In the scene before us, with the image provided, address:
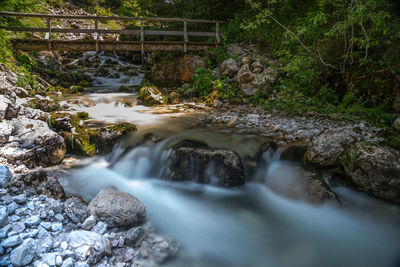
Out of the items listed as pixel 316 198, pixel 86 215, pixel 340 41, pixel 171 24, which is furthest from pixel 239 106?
pixel 171 24

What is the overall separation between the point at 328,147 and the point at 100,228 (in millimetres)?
3616

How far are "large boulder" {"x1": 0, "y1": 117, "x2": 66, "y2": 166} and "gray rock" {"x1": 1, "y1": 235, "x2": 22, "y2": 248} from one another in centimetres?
205

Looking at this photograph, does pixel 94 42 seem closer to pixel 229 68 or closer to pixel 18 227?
pixel 229 68

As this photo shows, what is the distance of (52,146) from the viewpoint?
4305mm

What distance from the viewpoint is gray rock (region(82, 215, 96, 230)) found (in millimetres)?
2760

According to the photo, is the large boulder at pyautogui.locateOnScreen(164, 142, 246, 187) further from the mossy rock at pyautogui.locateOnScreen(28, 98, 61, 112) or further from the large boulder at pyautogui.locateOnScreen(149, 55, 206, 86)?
the large boulder at pyautogui.locateOnScreen(149, 55, 206, 86)

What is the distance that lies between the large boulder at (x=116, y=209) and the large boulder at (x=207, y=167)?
4.01ft

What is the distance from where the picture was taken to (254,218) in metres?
3.41

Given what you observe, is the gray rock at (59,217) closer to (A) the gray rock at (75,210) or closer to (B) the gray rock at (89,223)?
(A) the gray rock at (75,210)

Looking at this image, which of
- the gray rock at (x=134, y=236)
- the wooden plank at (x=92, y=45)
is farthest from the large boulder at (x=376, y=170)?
the wooden plank at (x=92, y=45)

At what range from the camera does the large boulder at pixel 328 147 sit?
3.90 metres

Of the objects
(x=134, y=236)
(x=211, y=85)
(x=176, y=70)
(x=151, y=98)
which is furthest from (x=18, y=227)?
(x=176, y=70)

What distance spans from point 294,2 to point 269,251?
9.81 metres

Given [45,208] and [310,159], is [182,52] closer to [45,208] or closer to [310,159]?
[310,159]
